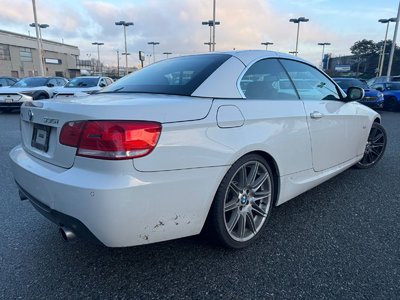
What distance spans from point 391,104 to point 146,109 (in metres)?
16.2

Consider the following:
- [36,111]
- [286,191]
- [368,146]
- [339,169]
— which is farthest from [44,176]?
[368,146]

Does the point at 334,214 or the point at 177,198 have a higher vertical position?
the point at 177,198

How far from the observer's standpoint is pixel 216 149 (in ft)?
6.86

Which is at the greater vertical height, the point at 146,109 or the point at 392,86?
the point at 146,109

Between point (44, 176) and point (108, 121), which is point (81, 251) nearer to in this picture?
point (44, 176)

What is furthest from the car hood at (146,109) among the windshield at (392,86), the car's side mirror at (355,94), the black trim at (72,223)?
the windshield at (392,86)

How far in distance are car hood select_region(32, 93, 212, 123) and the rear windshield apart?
0.22 m

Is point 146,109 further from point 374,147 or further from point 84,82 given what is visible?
point 84,82

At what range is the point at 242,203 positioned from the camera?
2498 millimetres

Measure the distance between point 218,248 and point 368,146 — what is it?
125 inches

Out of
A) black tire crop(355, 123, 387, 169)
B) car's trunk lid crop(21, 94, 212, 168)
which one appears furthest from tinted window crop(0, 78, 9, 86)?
black tire crop(355, 123, 387, 169)

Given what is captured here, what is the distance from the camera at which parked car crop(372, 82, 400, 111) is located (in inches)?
580

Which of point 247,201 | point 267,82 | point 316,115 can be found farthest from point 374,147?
point 247,201

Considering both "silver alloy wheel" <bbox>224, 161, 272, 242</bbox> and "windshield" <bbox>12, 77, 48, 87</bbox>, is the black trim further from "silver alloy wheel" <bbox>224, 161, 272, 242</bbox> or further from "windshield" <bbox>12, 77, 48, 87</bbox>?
"windshield" <bbox>12, 77, 48, 87</bbox>
